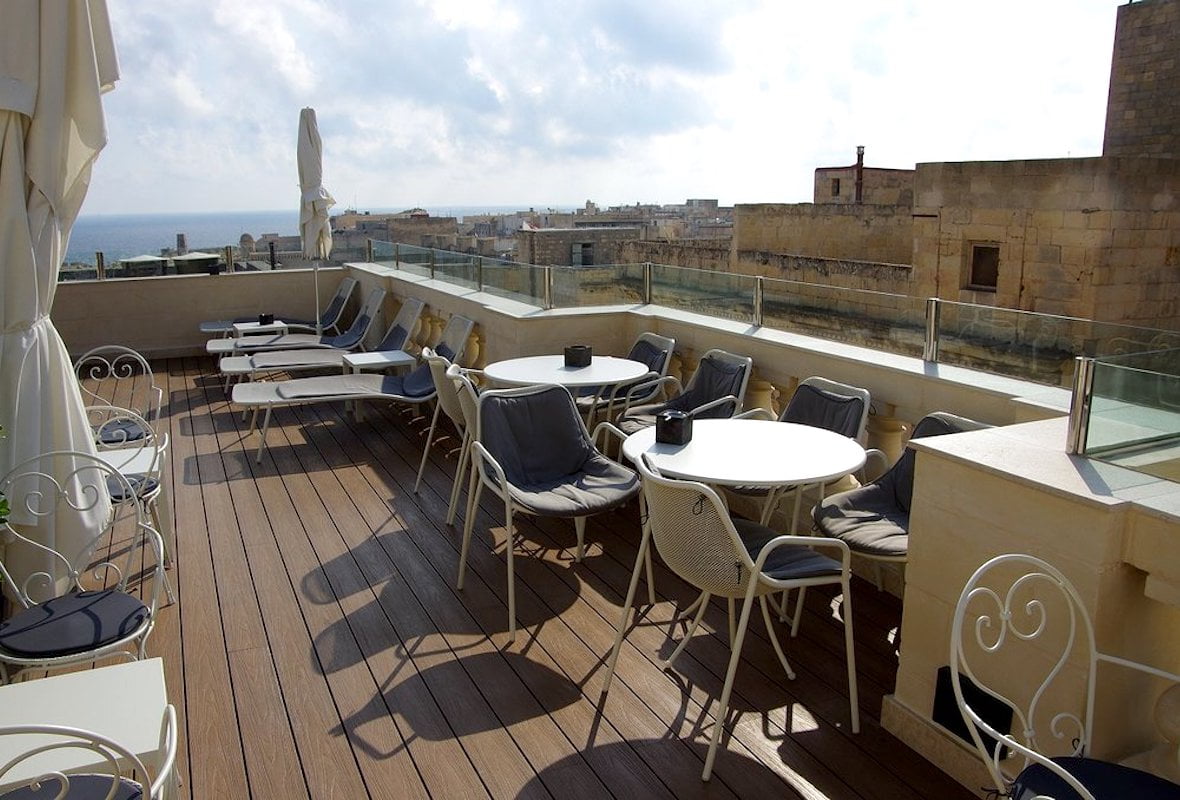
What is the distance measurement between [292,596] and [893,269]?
42.4 ft

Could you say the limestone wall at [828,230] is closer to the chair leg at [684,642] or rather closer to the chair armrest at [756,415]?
the chair armrest at [756,415]

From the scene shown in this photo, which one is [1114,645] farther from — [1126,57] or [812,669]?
[1126,57]

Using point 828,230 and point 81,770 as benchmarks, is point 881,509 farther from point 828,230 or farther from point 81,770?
point 828,230

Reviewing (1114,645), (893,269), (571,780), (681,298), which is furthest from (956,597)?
(893,269)

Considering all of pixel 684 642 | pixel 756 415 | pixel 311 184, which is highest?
pixel 311 184

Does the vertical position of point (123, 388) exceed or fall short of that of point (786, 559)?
it falls short

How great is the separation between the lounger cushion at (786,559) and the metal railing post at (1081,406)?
82cm

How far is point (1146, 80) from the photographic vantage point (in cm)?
1438

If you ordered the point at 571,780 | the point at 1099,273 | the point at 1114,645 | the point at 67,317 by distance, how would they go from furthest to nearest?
1. the point at 1099,273
2. the point at 67,317
3. the point at 571,780
4. the point at 1114,645

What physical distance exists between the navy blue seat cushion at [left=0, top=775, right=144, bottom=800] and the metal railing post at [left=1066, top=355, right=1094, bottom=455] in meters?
2.54

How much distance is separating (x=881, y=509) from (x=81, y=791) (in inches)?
114

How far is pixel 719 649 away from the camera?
3547mm

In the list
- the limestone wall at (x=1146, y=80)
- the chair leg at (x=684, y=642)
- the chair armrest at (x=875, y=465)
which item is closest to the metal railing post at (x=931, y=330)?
the chair armrest at (x=875, y=465)

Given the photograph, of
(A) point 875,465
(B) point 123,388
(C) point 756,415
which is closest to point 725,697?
(A) point 875,465
